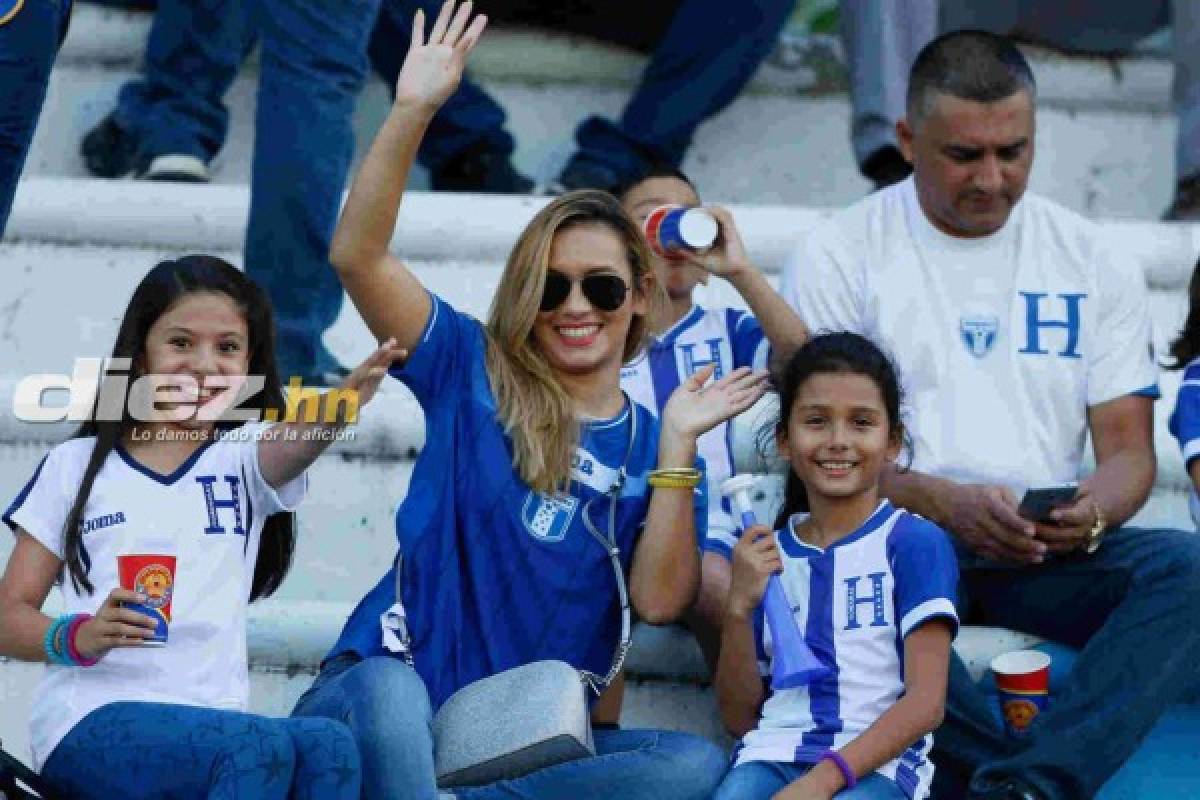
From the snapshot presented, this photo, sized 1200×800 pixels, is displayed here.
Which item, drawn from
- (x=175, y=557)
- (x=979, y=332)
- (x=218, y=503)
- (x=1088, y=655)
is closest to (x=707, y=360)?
(x=979, y=332)

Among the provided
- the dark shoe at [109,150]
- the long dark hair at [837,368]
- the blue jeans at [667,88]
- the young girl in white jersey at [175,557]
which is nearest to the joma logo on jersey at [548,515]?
the young girl in white jersey at [175,557]

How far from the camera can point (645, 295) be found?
403 cm

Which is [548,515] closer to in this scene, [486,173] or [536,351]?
[536,351]

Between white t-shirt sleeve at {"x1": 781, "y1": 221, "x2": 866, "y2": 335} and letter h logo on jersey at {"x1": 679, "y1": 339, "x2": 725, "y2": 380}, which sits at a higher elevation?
white t-shirt sleeve at {"x1": 781, "y1": 221, "x2": 866, "y2": 335}

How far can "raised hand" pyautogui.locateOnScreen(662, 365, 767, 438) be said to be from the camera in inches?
150

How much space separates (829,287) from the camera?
4.47m

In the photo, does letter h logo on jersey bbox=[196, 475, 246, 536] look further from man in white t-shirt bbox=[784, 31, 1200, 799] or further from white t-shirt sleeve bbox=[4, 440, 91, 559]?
Answer: man in white t-shirt bbox=[784, 31, 1200, 799]

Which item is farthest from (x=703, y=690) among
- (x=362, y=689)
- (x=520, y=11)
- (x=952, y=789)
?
(x=520, y=11)

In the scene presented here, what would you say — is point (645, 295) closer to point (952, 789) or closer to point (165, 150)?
point (952, 789)

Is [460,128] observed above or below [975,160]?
above

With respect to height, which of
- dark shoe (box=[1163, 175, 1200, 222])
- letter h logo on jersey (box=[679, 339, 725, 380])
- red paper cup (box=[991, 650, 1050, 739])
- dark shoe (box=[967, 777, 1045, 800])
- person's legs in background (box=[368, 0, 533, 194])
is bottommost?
dark shoe (box=[967, 777, 1045, 800])

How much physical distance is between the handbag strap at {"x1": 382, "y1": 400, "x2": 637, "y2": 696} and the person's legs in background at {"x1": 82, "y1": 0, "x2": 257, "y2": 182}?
80.1 inches

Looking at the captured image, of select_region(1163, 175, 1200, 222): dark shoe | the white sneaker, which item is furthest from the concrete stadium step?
the white sneaker

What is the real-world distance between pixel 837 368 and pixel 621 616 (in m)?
0.56
